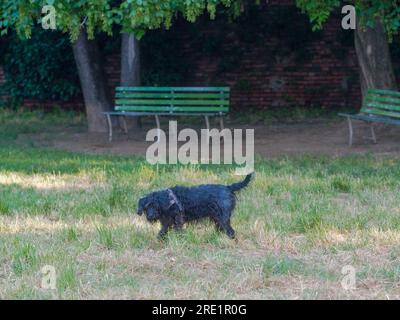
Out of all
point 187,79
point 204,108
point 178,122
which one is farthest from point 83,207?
point 187,79

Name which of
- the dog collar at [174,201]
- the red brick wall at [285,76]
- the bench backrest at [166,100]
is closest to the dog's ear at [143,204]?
the dog collar at [174,201]

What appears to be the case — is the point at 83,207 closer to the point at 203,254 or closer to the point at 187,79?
the point at 203,254

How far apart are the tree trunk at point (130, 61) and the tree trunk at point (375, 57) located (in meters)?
3.94

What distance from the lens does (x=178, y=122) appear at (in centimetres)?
1750

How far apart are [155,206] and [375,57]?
7.98 m

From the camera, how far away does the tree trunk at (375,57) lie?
46.6 feet

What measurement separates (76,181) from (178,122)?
23.1ft

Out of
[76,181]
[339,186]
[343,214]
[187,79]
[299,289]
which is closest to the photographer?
[299,289]

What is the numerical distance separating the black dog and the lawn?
0.18 metres

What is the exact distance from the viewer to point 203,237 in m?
7.52

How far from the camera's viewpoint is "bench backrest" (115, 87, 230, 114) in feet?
46.8

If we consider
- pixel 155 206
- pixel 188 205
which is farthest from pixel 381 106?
pixel 155 206

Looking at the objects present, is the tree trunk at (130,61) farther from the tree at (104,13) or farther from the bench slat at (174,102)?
the tree at (104,13)

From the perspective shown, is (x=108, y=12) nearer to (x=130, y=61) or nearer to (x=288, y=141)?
(x=130, y=61)
